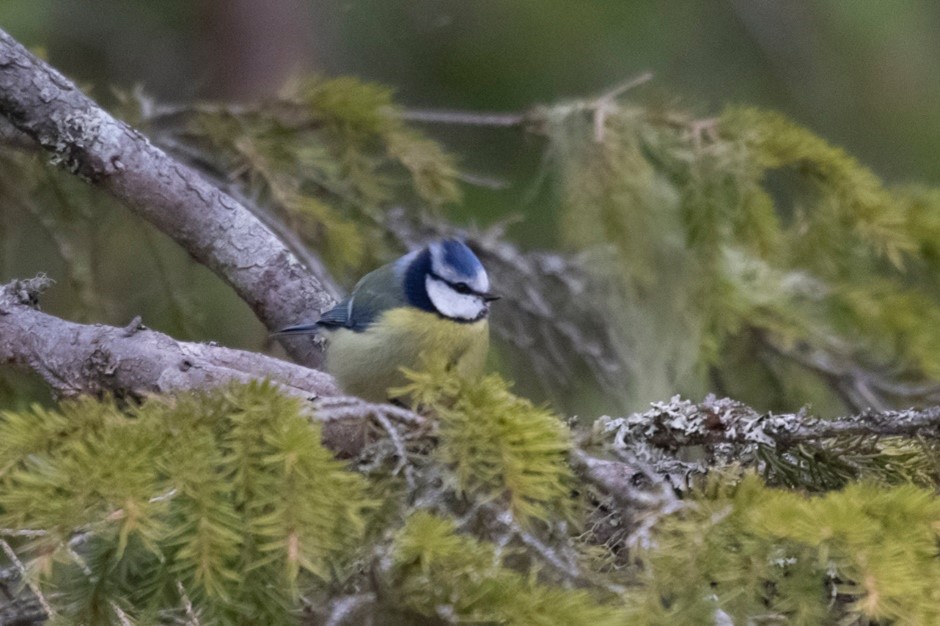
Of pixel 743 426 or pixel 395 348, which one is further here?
pixel 395 348

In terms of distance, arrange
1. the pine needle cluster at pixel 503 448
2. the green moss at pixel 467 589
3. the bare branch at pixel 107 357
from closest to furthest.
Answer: the green moss at pixel 467 589 → the pine needle cluster at pixel 503 448 → the bare branch at pixel 107 357

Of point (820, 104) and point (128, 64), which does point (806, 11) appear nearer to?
point (820, 104)

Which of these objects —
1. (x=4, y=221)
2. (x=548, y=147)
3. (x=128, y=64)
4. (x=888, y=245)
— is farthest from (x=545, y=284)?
(x=128, y=64)

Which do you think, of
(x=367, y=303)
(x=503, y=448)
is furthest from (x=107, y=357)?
(x=503, y=448)

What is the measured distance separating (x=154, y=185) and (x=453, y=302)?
1.87 ft

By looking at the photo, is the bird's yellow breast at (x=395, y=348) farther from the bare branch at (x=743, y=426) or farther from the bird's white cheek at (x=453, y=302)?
the bare branch at (x=743, y=426)

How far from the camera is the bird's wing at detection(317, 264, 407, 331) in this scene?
1.95 m

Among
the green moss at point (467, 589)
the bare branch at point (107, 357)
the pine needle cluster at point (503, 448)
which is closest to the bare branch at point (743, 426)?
the pine needle cluster at point (503, 448)

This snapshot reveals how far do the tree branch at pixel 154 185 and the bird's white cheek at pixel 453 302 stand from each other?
214 mm

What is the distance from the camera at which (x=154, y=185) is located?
191 cm

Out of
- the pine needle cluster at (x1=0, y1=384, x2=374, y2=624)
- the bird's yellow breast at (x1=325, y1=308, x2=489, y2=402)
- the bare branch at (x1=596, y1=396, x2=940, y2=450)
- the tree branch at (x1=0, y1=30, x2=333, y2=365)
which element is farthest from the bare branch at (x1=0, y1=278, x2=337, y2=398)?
the bare branch at (x1=596, y1=396, x2=940, y2=450)

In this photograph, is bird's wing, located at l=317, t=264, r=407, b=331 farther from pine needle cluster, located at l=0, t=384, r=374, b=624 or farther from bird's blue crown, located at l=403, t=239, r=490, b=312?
pine needle cluster, located at l=0, t=384, r=374, b=624

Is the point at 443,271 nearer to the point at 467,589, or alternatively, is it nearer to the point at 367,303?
the point at 367,303

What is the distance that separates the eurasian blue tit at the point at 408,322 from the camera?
6.05ft
